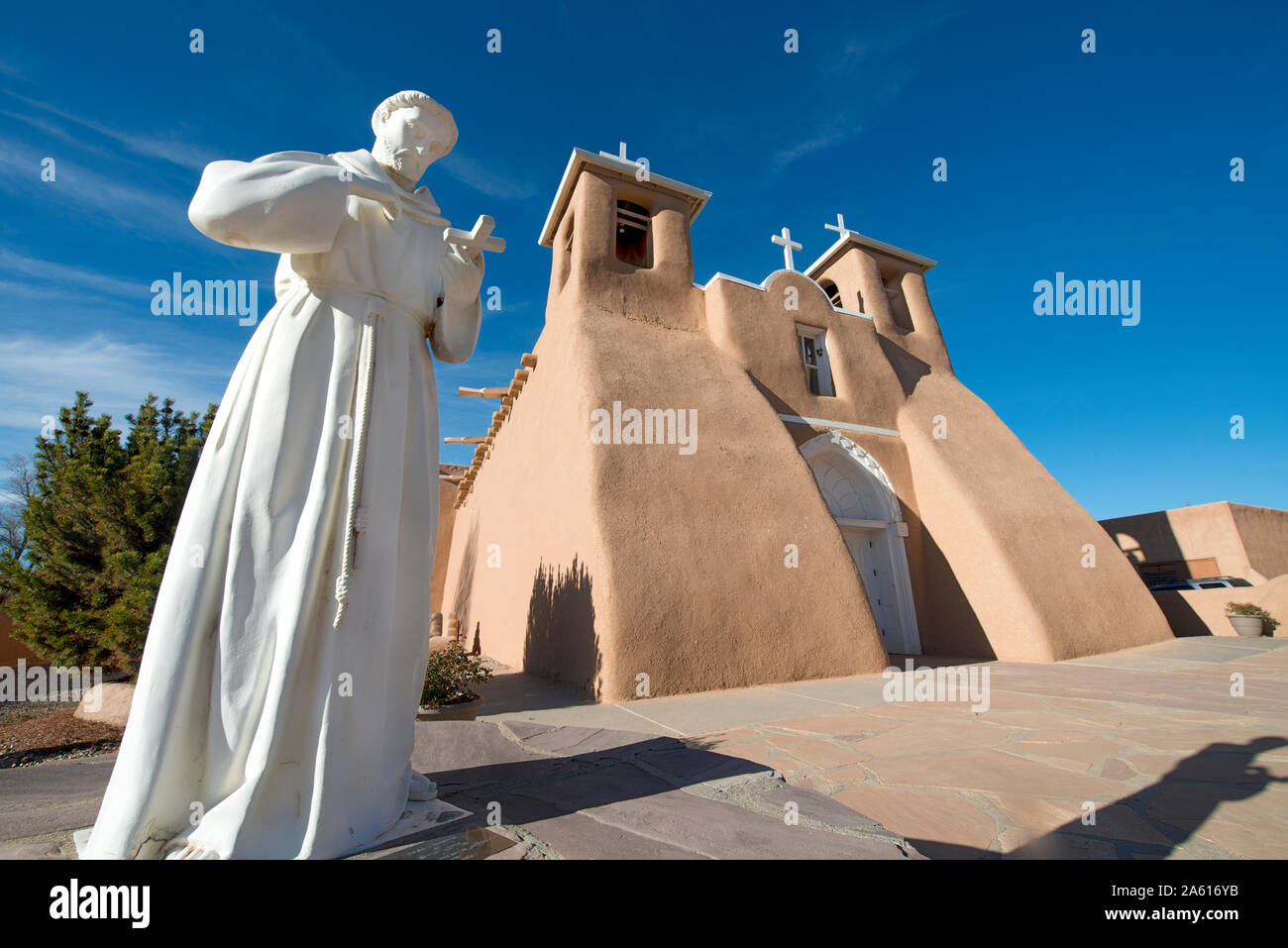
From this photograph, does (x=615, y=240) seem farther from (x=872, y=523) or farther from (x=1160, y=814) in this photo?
(x=1160, y=814)

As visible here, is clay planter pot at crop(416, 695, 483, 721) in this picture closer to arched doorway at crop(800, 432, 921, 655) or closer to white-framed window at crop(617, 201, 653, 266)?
arched doorway at crop(800, 432, 921, 655)

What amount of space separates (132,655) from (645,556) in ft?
16.4

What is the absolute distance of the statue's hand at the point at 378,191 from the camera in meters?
1.93

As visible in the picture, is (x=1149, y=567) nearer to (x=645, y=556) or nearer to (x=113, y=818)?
(x=645, y=556)

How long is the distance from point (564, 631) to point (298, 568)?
16.4 feet

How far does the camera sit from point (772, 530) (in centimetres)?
687

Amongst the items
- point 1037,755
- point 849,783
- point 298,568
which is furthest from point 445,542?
point 298,568

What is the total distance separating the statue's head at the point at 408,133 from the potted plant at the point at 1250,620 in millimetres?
14622

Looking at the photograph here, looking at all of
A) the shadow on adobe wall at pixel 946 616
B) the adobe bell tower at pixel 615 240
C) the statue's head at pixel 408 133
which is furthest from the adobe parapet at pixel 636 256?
the statue's head at pixel 408 133

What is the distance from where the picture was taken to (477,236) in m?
2.19

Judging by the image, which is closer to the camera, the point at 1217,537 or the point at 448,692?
the point at 448,692

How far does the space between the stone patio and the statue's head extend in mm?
2412
